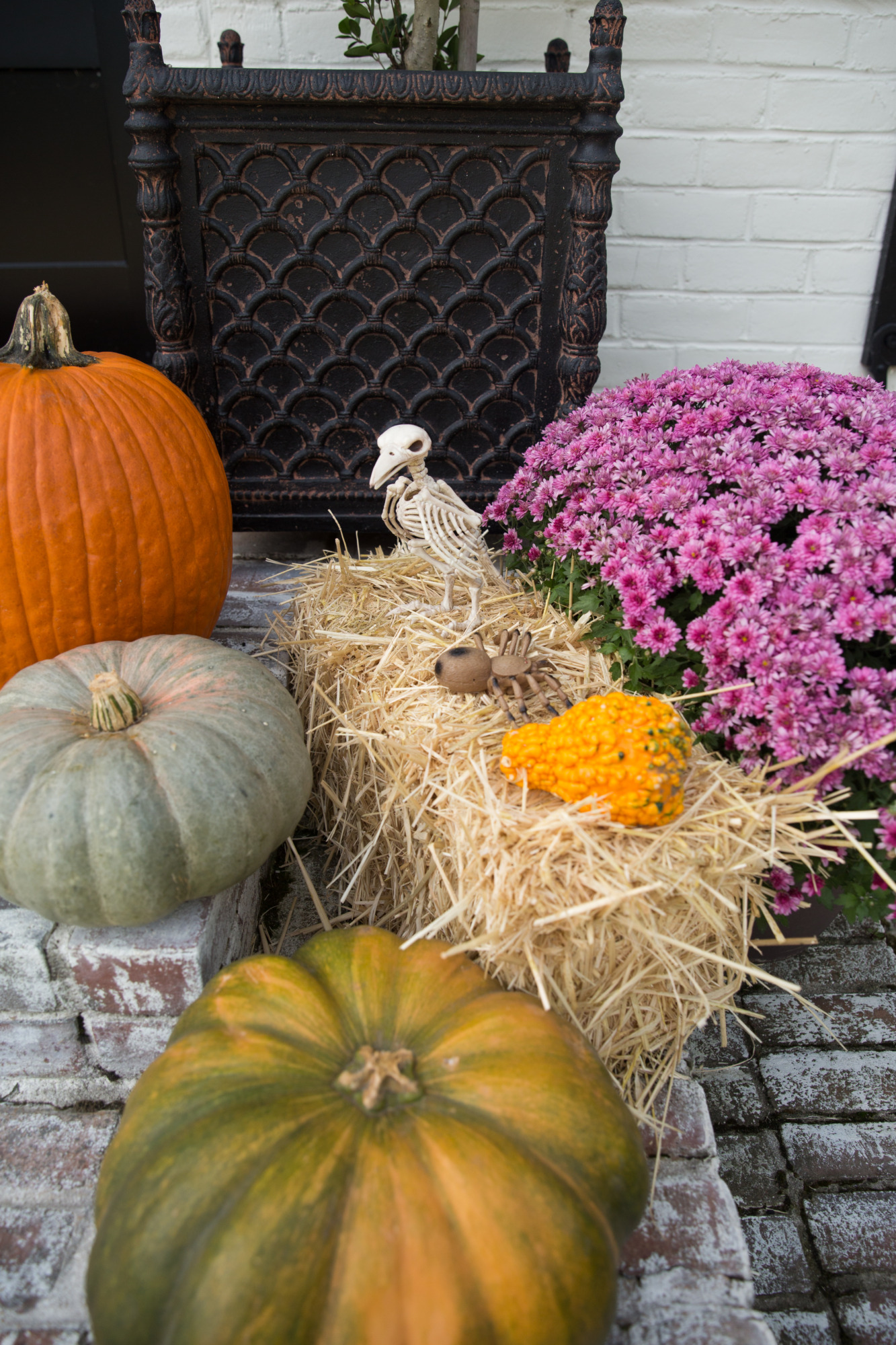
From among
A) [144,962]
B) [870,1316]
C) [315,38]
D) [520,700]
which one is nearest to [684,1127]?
[870,1316]

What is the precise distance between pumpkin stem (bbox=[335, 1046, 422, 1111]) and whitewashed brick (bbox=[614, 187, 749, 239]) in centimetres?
291

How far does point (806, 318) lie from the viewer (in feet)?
10.4

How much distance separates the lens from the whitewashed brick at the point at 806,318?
3162mm

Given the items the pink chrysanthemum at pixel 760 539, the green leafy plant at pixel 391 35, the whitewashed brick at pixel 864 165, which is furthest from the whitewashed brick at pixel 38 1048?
the whitewashed brick at pixel 864 165

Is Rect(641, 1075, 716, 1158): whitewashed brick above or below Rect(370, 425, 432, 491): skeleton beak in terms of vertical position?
below

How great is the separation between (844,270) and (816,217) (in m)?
0.22

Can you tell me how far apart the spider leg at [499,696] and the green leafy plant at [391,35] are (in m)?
1.83

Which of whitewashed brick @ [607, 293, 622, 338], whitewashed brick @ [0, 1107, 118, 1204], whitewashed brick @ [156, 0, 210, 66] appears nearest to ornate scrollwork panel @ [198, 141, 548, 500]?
whitewashed brick @ [607, 293, 622, 338]

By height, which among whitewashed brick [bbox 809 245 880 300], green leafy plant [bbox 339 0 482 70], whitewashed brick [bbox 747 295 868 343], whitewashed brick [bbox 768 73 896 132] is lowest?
whitewashed brick [bbox 747 295 868 343]

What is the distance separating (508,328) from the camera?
2402 millimetres

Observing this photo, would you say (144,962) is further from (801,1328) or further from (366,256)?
(366,256)

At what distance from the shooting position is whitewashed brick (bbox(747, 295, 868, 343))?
10.4 ft

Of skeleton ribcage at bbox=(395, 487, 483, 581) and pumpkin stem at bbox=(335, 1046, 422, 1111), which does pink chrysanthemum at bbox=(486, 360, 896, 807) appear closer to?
skeleton ribcage at bbox=(395, 487, 483, 581)

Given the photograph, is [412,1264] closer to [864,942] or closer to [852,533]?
[852,533]
